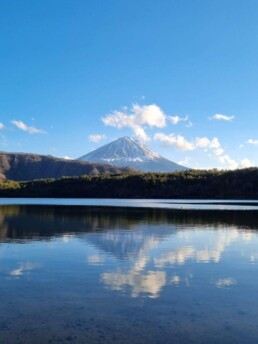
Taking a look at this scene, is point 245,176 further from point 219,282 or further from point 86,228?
point 219,282

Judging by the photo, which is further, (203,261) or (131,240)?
(131,240)

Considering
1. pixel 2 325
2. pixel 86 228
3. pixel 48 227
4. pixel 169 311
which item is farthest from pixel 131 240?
pixel 2 325

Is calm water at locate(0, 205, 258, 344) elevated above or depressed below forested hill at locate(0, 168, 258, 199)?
below

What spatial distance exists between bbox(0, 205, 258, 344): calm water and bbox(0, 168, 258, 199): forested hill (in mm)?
143833

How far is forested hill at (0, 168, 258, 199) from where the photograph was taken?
17662cm

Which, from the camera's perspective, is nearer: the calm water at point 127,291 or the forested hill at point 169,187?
the calm water at point 127,291

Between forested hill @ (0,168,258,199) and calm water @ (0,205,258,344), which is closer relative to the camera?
calm water @ (0,205,258,344)

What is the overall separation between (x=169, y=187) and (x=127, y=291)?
168 m

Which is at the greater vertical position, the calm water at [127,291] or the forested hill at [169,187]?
the forested hill at [169,187]

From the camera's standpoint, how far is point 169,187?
186 meters

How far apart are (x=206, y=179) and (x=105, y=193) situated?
147 feet

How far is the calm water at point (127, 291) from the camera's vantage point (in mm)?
13342

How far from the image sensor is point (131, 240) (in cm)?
3603

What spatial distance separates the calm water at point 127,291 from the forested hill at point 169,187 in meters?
144
